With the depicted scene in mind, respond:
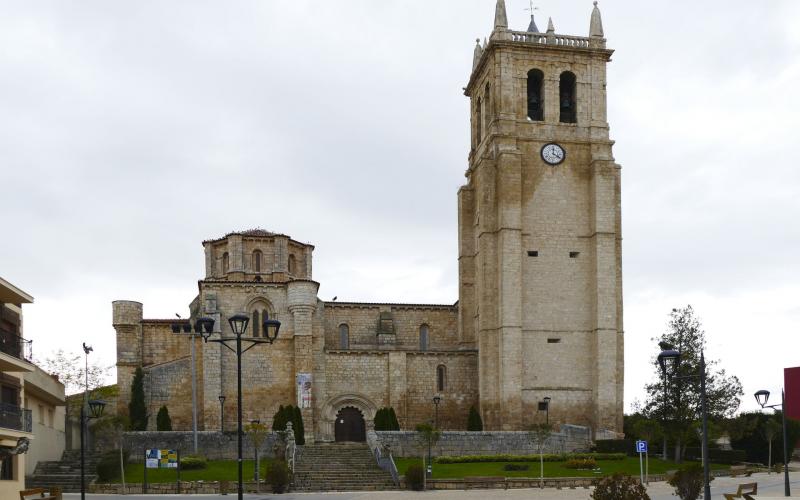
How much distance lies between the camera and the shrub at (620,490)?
21.3 meters

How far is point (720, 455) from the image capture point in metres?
50.1

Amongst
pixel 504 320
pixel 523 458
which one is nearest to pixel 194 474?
pixel 523 458

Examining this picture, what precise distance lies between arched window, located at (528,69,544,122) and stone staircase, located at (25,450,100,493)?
94.9 ft

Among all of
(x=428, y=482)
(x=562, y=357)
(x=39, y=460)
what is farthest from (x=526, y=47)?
(x=39, y=460)

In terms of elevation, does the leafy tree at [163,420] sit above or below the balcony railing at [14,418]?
below

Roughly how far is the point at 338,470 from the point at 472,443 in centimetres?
796

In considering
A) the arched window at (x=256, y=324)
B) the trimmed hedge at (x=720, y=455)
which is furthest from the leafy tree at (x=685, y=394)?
the arched window at (x=256, y=324)

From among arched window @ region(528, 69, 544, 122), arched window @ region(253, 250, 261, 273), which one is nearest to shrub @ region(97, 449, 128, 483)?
arched window @ region(253, 250, 261, 273)

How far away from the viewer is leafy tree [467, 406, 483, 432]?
173ft

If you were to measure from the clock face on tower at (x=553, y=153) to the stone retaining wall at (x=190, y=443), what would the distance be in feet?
68.4

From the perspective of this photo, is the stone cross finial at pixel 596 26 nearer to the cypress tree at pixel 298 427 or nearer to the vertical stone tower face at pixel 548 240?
the vertical stone tower face at pixel 548 240

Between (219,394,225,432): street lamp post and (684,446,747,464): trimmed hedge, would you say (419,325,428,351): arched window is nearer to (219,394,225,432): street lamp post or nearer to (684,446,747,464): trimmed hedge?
(219,394,225,432): street lamp post

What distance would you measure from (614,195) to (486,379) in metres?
11.9

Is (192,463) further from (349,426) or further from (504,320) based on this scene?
(504,320)
